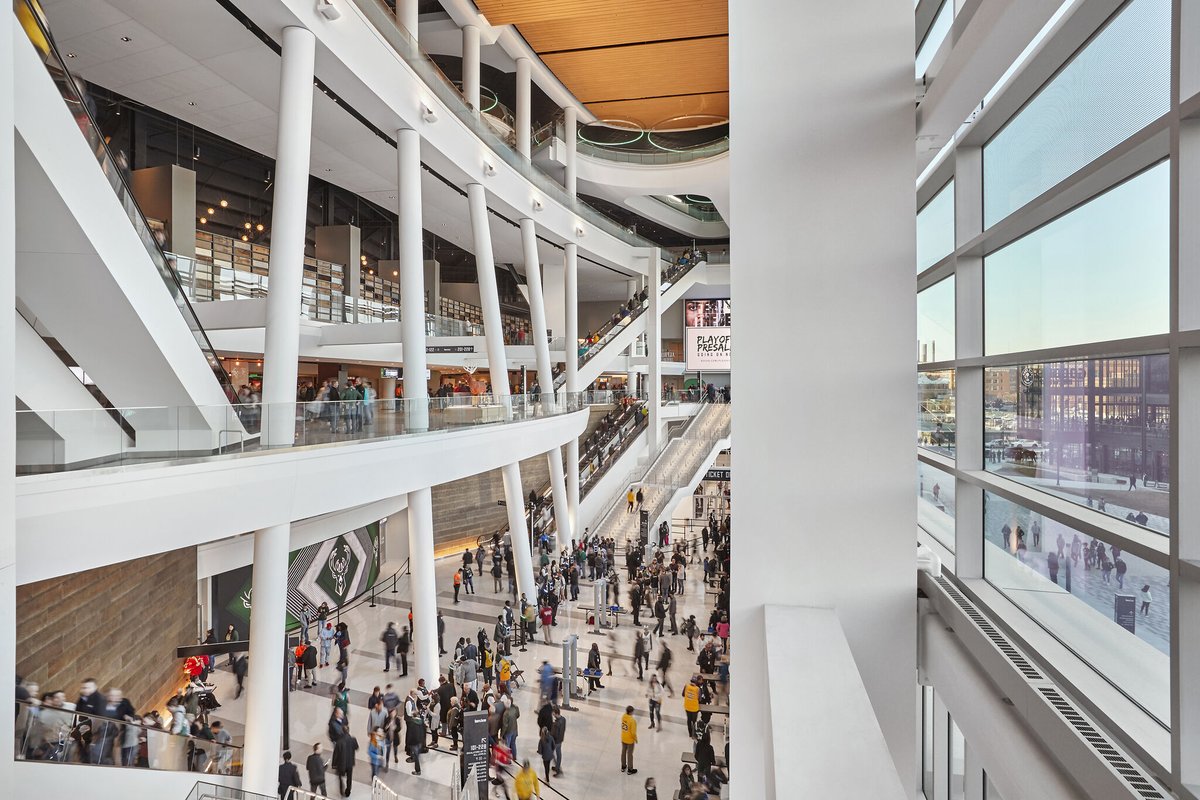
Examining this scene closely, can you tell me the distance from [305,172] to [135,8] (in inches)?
117

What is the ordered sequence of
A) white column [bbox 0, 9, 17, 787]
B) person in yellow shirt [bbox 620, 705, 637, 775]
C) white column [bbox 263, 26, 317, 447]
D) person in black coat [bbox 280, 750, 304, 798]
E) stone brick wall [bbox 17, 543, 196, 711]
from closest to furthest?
white column [bbox 0, 9, 17, 787]
person in black coat [bbox 280, 750, 304, 798]
stone brick wall [bbox 17, 543, 196, 711]
white column [bbox 263, 26, 317, 447]
person in yellow shirt [bbox 620, 705, 637, 775]

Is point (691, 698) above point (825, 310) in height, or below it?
below

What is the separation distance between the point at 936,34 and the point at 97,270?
7109 millimetres

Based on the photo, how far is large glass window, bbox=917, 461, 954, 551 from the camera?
10.7 feet

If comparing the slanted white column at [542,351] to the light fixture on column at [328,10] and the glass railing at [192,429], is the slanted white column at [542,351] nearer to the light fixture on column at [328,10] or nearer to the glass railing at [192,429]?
the glass railing at [192,429]

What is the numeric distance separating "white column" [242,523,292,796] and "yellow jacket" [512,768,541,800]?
2.76 metres

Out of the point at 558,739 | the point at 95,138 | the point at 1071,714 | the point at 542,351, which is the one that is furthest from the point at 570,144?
the point at 1071,714

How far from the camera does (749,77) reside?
1.93m

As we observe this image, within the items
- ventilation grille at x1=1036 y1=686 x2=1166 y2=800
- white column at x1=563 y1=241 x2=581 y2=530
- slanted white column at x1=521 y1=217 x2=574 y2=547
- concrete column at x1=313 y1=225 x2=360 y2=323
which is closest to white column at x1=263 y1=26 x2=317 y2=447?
slanted white column at x1=521 y1=217 x2=574 y2=547

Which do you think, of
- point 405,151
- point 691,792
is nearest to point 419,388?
point 405,151

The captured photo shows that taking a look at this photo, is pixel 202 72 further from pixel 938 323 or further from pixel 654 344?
pixel 654 344

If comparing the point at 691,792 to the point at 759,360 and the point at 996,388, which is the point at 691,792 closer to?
the point at 996,388

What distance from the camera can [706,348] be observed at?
1380 inches

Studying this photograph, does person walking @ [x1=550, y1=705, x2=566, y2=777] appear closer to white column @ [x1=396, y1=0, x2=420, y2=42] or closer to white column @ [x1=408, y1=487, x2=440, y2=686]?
white column @ [x1=408, y1=487, x2=440, y2=686]
